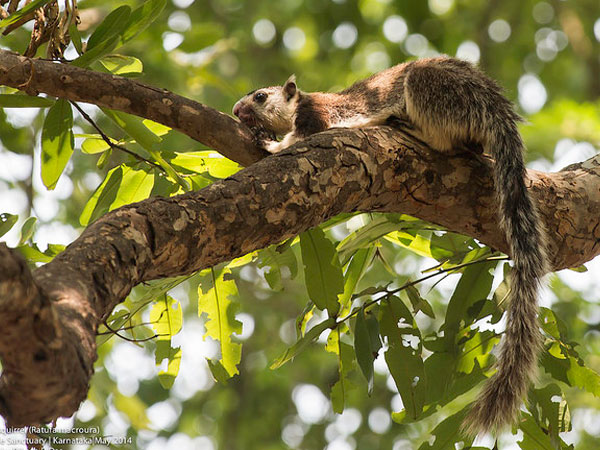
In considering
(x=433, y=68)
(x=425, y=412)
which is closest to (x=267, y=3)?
(x=433, y=68)

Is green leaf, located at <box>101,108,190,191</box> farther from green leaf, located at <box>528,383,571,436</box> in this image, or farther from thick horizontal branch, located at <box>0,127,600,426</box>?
green leaf, located at <box>528,383,571,436</box>

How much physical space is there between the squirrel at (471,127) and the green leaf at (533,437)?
0.42 metres

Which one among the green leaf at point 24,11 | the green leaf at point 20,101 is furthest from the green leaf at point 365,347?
the green leaf at point 24,11

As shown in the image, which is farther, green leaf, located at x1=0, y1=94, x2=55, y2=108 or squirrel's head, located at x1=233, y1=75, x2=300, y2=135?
squirrel's head, located at x1=233, y1=75, x2=300, y2=135

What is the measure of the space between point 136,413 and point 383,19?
24.9 ft

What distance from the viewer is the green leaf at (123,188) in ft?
12.0

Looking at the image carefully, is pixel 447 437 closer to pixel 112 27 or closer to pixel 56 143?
pixel 56 143

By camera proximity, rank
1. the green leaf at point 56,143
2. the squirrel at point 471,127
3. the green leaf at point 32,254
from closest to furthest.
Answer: the squirrel at point 471,127
the green leaf at point 56,143
the green leaf at point 32,254

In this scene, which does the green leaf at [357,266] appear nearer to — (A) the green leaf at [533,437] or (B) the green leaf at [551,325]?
(B) the green leaf at [551,325]

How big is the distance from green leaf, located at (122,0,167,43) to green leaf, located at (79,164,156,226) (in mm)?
720

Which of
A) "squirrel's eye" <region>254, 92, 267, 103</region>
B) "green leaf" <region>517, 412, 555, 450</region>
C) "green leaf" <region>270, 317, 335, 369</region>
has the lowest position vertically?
"green leaf" <region>517, 412, 555, 450</region>

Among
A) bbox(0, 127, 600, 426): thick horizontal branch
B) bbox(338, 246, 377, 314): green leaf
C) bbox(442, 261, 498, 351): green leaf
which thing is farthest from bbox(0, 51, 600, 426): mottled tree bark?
bbox(338, 246, 377, 314): green leaf

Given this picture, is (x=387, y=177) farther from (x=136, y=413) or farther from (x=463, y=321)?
(x=136, y=413)

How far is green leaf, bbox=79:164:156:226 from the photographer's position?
3650 millimetres
